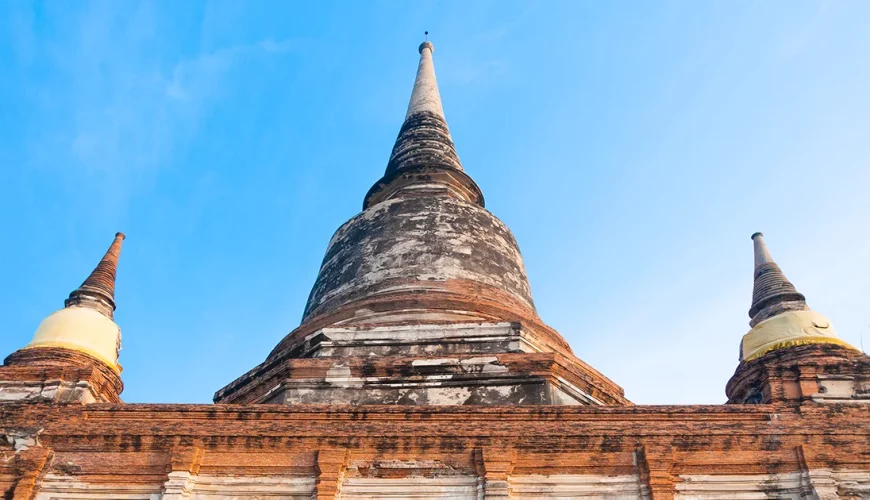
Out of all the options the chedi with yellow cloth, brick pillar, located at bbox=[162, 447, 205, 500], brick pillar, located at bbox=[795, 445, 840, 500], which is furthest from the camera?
the chedi with yellow cloth

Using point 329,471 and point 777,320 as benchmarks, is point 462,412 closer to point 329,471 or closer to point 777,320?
point 329,471

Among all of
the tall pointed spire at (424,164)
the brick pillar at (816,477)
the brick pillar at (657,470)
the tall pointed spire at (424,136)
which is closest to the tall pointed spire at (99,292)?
the tall pointed spire at (424,164)

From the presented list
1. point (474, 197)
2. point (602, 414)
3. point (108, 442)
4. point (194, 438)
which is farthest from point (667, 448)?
point (474, 197)

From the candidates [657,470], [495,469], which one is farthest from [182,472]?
[657,470]

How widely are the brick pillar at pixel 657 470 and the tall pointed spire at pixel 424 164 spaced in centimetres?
845

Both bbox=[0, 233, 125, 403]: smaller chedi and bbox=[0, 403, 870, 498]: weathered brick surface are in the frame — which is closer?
bbox=[0, 403, 870, 498]: weathered brick surface

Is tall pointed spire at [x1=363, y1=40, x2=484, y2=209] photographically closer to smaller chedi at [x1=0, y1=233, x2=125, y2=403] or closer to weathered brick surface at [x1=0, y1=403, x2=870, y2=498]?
smaller chedi at [x1=0, y1=233, x2=125, y2=403]

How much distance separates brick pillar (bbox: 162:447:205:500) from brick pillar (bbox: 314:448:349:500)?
1.26m

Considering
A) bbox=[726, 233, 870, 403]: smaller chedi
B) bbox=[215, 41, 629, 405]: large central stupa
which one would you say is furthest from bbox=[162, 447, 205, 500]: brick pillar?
bbox=[726, 233, 870, 403]: smaller chedi

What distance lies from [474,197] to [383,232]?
11.7 feet

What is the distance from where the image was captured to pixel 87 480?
9.35 meters

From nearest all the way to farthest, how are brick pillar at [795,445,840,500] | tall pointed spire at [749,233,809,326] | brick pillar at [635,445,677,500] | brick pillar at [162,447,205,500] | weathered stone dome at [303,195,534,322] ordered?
brick pillar at [795,445,840,500]
brick pillar at [635,445,677,500]
brick pillar at [162,447,205,500]
tall pointed spire at [749,233,809,326]
weathered stone dome at [303,195,534,322]

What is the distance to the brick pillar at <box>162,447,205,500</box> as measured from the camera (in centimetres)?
906

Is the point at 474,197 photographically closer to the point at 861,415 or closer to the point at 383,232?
the point at 383,232
